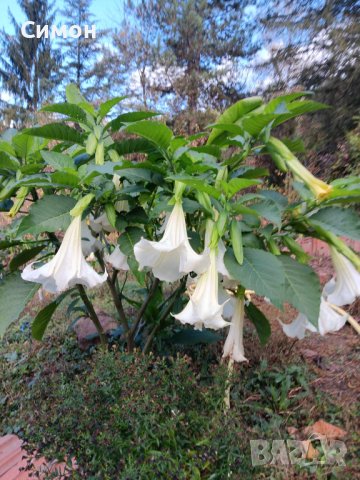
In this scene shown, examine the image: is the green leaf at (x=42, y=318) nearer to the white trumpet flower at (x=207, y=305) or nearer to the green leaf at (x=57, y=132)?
the green leaf at (x=57, y=132)

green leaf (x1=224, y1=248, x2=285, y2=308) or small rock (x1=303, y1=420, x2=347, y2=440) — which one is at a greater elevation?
green leaf (x1=224, y1=248, x2=285, y2=308)

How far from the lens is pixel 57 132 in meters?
1.09

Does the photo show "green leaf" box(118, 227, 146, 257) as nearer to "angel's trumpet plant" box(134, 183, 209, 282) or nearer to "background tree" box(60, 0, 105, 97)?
"angel's trumpet plant" box(134, 183, 209, 282)

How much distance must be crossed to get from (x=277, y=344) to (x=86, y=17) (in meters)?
20.7

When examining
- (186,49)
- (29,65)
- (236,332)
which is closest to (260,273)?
(236,332)

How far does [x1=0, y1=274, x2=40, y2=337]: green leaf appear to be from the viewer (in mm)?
1168

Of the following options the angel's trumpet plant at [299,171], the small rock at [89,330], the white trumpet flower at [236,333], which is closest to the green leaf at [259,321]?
the white trumpet flower at [236,333]

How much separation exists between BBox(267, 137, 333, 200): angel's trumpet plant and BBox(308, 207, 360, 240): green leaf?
0.26 ft

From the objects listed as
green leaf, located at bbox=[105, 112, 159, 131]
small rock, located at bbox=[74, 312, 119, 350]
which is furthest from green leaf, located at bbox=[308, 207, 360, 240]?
small rock, located at bbox=[74, 312, 119, 350]

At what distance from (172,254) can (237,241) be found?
0.45 feet

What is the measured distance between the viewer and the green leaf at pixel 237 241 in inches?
33.9

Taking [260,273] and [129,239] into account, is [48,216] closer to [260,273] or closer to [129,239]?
[129,239]

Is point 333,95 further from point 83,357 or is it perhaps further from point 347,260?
point 347,260

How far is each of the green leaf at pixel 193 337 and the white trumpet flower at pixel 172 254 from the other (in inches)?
33.8
